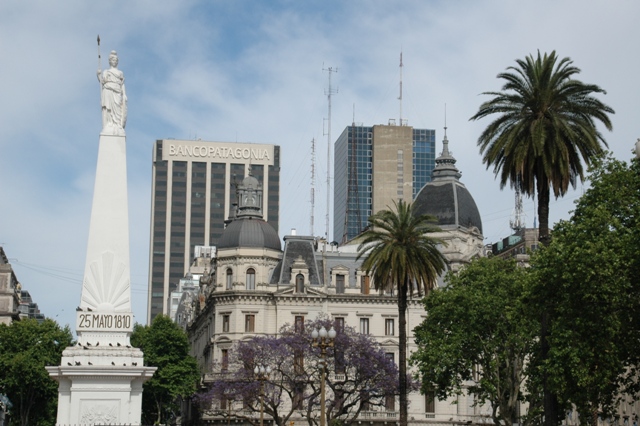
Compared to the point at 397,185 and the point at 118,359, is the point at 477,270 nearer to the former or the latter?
the point at 118,359

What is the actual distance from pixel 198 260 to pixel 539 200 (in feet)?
436

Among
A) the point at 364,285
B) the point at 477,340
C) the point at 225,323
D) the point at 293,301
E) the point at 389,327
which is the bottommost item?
A: the point at 477,340

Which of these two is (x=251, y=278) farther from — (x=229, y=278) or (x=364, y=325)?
(x=364, y=325)

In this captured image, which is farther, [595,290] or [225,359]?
[225,359]

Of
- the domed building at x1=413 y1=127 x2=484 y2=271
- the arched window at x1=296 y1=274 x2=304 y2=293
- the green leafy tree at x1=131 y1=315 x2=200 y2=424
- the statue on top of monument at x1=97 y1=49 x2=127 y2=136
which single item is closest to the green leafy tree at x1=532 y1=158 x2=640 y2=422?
the statue on top of monument at x1=97 y1=49 x2=127 y2=136

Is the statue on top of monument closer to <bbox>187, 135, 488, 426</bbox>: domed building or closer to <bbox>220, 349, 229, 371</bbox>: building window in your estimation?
<bbox>220, 349, 229, 371</bbox>: building window

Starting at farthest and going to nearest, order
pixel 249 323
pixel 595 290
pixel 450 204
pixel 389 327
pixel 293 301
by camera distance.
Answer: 1. pixel 450 204
2. pixel 389 327
3. pixel 293 301
4. pixel 249 323
5. pixel 595 290

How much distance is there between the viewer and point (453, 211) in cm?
10388

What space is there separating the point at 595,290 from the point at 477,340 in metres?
27.8

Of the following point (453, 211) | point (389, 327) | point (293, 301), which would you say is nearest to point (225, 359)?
point (293, 301)

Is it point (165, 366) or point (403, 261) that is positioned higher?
point (403, 261)

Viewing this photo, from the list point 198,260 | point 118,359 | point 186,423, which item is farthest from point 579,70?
point 198,260

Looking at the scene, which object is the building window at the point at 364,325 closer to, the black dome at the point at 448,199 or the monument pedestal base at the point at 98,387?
the black dome at the point at 448,199

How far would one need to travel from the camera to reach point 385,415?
310 feet
